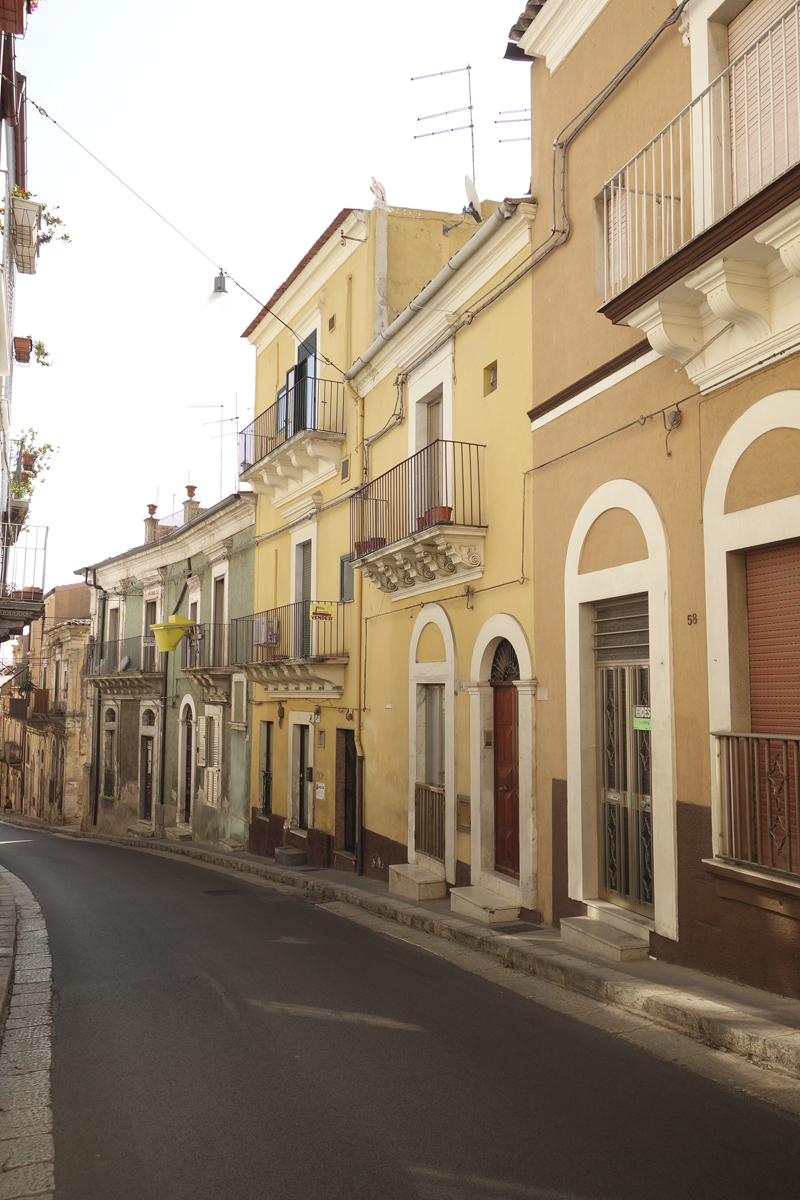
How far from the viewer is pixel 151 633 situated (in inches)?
1107

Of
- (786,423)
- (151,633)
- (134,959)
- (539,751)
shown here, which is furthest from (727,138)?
(151,633)

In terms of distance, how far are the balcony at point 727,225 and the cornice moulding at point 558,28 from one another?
1.99 metres

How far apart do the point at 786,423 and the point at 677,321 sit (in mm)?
1191

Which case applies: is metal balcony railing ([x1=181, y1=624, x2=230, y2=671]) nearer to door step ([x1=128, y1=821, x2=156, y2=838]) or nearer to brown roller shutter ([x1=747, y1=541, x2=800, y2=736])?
door step ([x1=128, y1=821, x2=156, y2=838])

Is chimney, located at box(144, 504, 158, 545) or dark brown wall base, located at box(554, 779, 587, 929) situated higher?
chimney, located at box(144, 504, 158, 545)

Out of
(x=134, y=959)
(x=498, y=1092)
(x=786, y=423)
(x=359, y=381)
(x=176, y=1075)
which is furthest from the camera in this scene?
(x=359, y=381)

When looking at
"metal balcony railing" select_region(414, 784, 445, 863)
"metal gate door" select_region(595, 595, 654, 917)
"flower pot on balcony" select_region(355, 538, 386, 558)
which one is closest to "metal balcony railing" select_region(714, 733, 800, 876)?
"metal gate door" select_region(595, 595, 654, 917)

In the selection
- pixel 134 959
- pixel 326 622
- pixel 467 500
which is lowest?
pixel 134 959

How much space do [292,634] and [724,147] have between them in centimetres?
1206

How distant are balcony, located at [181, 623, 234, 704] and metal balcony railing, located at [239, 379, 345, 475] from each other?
14.4ft

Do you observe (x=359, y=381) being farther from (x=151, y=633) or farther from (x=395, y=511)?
(x=151, y=633)

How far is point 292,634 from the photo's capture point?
Result: 1728 centimetres

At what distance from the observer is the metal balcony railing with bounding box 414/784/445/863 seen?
11719mm

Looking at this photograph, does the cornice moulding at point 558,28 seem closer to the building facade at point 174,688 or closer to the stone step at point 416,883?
the stone step at point 416,883
